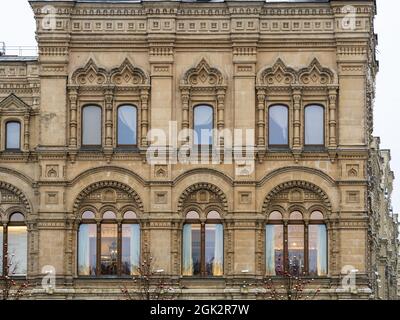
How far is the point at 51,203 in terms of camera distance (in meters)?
40.9

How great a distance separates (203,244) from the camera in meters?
41.2

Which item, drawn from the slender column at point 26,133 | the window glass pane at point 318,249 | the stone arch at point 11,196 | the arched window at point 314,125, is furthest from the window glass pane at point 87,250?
the arched window at point 314,125

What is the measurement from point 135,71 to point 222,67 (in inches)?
151

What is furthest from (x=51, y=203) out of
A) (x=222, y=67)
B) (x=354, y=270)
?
(x=354, y=270)

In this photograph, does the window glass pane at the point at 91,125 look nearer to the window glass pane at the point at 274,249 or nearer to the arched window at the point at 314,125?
the window glass pane at the point at 274,249

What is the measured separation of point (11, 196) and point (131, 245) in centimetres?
582

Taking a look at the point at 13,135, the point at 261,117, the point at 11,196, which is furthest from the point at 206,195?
the point at 13,135

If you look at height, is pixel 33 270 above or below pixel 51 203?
below

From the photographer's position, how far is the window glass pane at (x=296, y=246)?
41.2 metres

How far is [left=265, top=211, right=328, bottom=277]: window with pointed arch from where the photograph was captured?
4116cm

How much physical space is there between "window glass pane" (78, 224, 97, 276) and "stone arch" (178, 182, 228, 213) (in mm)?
4052

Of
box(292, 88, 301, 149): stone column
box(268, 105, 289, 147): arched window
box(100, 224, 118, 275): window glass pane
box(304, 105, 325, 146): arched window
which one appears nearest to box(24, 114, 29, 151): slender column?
box(100, 224, 118, 275): window glass pane

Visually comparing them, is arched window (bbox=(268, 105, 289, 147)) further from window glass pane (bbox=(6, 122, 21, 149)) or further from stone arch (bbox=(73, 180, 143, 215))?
window glass pane (bbox=(6, 122, 21, 149))

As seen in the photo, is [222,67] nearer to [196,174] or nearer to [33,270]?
[196,174]
